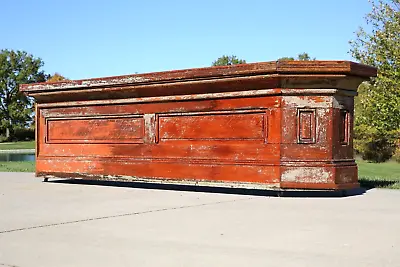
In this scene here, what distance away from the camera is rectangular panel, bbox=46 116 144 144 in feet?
25.4

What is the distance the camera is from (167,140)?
24.3 ft

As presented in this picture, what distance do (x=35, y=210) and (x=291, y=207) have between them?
8.09 ft

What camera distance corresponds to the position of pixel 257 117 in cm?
663

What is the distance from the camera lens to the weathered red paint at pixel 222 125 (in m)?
6.43

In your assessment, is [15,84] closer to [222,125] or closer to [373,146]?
[373,146]

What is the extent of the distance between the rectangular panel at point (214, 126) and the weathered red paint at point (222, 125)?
1cm

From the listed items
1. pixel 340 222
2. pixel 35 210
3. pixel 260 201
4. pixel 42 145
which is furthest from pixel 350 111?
pixel 42 145

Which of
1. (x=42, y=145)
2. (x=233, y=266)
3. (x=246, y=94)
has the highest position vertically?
(x=246, y=94)

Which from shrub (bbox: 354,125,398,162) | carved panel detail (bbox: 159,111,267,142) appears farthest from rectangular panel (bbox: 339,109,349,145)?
shrub (bbox: 354,125,398,162)

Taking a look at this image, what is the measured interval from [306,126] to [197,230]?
279cm

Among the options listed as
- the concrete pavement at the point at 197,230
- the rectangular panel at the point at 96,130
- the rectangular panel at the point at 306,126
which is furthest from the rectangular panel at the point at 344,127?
the rectangular panel at the point at 96,130

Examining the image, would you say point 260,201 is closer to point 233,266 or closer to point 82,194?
point 82,194

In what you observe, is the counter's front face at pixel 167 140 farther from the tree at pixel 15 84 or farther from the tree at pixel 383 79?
the tree at pixel 15 84

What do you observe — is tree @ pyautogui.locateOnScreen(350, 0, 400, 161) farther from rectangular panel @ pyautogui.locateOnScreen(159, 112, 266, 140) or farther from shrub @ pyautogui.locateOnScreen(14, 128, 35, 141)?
shrub @ pyautogui.locateOnScreen(14, 128, 35, 141)
